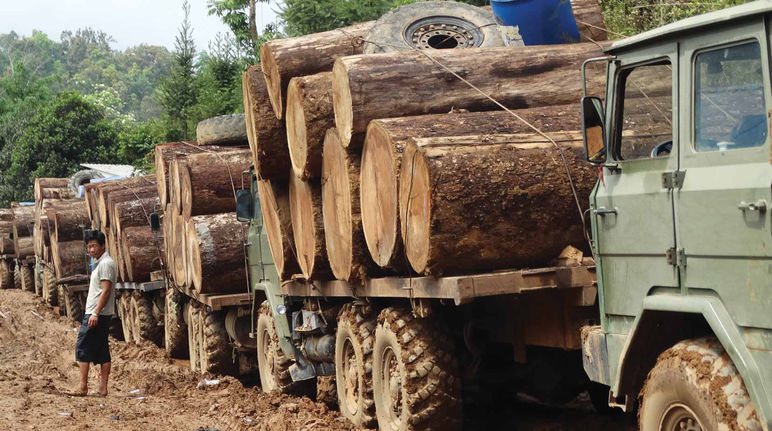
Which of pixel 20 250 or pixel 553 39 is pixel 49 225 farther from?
pixel 553 39

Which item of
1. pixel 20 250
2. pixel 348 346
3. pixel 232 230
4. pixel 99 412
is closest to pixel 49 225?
pixel 20 250

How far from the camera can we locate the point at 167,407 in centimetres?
1123

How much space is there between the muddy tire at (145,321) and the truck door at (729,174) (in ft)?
48.1

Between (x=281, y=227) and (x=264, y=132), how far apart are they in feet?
3.13

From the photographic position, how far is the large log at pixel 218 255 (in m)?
13.6

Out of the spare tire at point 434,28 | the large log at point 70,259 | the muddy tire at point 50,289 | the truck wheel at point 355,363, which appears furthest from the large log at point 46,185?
the spare tire at point 434,28

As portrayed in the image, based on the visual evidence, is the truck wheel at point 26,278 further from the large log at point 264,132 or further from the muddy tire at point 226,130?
the large log at point 264,132

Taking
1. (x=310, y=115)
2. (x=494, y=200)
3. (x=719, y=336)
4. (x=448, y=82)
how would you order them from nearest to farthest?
1. (x=719, y=336)
2. (x=494, y=200)
3. (x=448, y=82)
4. (x=310, y=115)

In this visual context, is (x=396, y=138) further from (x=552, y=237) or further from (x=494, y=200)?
(x=552, y=237)

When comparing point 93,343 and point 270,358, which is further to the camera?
point 93,343

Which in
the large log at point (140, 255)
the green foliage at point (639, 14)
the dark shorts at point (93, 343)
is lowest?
the dark shorts at point (93, 343)

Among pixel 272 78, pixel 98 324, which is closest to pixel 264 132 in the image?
pixel 272 78

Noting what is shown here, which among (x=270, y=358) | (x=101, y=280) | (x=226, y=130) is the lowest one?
(x=270, y=358)

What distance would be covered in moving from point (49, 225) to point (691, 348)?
72.7 feet
